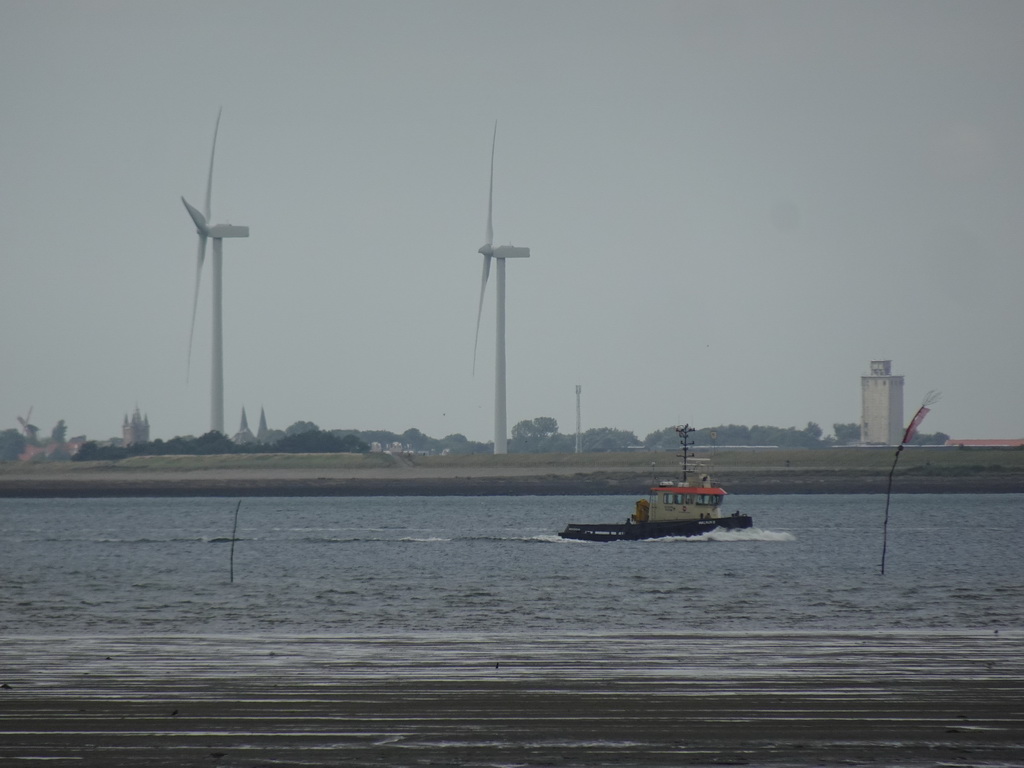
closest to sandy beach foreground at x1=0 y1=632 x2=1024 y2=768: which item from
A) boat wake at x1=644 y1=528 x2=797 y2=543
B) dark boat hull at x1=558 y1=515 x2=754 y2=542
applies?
dark boat hull at x1=558 y1=515 x2=754 y2=542

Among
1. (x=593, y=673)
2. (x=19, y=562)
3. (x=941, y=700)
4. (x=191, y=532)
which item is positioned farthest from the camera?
(x=191, y=532)

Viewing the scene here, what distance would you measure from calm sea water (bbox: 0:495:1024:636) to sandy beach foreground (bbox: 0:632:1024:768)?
8.51 m

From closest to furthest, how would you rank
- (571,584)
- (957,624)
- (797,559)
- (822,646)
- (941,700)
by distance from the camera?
(941,700), (822,646), (957,624), (571,584), (797,559)

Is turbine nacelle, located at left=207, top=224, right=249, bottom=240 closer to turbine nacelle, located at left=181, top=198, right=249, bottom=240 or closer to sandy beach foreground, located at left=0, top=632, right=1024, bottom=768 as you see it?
turbine nacelle, located at left=181, top=198, right=249, bottom=240

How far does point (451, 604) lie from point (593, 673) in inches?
924

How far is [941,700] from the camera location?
60.1ft

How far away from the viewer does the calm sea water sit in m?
38.1

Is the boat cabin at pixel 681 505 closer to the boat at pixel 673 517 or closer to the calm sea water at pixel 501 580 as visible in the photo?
the boat at pixel 673 517

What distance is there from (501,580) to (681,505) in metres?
35.2

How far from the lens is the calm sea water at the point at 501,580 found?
3806 cm

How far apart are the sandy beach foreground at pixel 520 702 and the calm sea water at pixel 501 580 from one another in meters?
8.51

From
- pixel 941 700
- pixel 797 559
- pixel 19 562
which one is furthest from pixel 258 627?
pixel 19 562

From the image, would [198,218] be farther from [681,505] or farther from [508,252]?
[681,505]

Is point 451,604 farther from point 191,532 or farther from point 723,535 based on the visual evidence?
point 191,532
